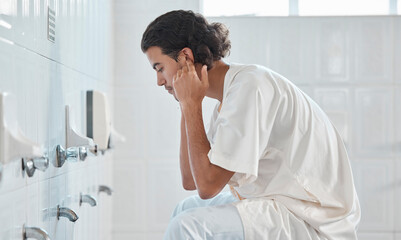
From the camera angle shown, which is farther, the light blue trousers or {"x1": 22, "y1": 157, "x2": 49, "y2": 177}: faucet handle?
the light blue trousers

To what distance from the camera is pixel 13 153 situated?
784 mm

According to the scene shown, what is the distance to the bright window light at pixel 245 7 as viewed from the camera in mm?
2445

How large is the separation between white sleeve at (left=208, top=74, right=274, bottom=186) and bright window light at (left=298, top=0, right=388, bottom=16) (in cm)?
128

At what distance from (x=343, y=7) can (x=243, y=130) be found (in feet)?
4.85

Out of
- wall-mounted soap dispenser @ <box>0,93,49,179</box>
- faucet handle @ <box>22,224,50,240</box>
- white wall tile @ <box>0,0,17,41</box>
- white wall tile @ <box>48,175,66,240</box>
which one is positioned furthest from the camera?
white wall tile @ <box>48,175,66,240</box>

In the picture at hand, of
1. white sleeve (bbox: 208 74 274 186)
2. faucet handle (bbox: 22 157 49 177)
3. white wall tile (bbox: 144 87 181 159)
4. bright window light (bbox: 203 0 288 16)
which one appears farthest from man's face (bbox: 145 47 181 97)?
bright window light (bbox: 203 0 288 16)

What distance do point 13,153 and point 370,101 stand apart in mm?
1965

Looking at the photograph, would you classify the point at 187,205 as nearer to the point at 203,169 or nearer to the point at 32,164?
the point at 203,169

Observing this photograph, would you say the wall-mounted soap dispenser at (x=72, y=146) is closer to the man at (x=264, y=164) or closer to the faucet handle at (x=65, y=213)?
the faucet handle at (x=65, y=213)

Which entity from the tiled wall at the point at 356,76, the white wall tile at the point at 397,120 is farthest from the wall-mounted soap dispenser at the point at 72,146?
the white wall tile at the point at 397,120

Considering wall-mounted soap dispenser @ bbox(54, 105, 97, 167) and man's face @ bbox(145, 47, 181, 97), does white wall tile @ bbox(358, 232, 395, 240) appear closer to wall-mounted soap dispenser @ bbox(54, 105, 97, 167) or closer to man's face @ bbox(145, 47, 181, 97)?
man's face @ bbox(145, 47, 181, 97)

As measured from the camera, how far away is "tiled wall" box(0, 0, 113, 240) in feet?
3.18

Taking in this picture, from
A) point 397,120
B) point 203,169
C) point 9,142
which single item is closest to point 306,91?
point 397,120

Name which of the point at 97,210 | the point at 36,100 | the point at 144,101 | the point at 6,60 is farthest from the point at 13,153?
the point at 144,101
